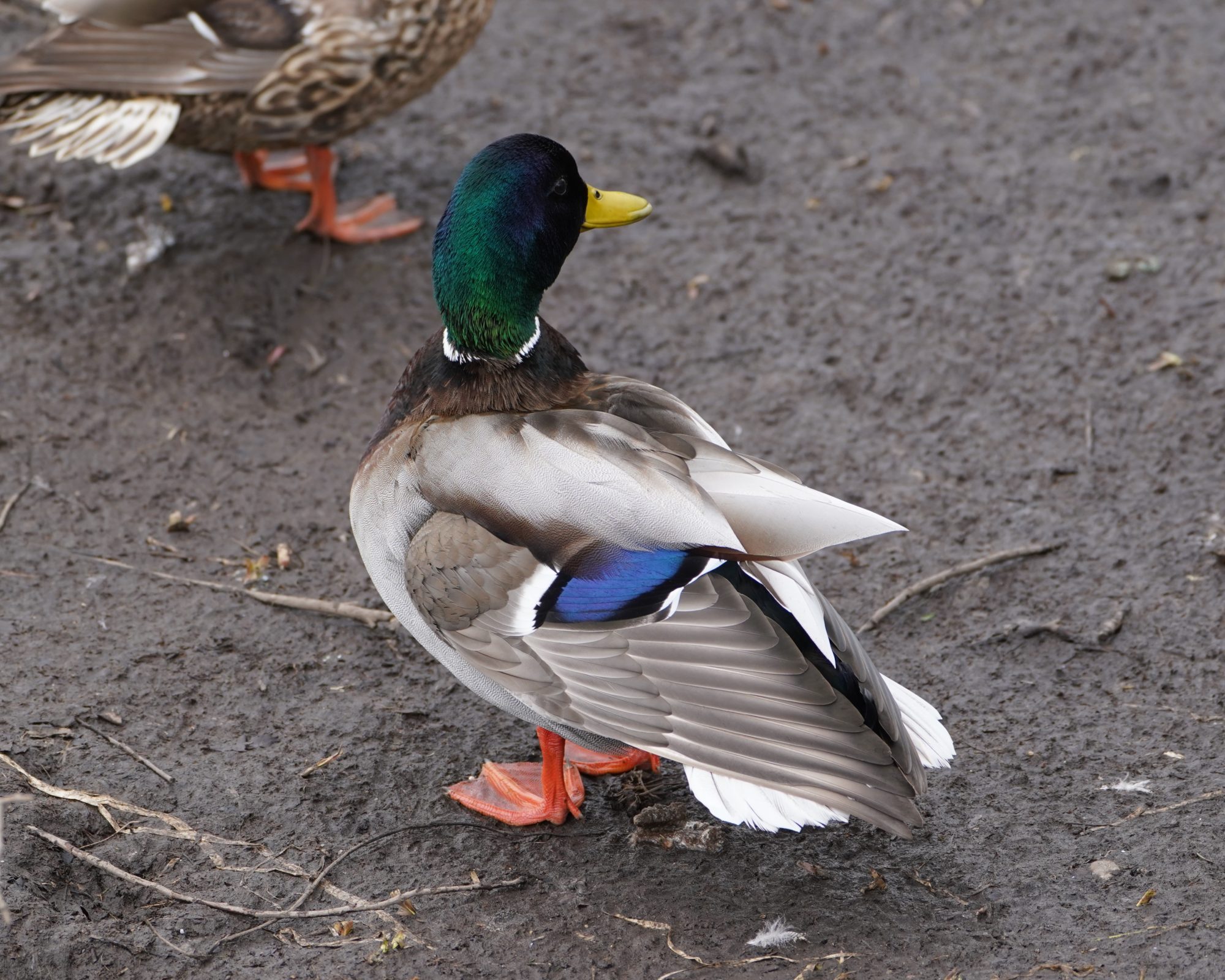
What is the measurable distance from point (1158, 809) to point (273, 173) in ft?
13.3

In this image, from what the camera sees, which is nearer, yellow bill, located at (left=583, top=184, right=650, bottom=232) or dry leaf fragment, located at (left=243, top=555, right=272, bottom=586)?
yellow bill, located at (left=583, top=184, right=650, bottom=232)

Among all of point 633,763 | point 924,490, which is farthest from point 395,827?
point 924,490

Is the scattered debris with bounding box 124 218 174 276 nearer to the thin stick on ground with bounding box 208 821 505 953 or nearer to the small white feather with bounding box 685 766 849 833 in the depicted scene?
the thin stick on ground with bounding box 208 821 505 953

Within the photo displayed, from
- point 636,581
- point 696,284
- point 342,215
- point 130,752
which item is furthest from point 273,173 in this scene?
point 636,581

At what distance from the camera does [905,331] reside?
4898 mm

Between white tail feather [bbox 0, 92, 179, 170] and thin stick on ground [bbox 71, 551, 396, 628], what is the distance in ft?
5.02

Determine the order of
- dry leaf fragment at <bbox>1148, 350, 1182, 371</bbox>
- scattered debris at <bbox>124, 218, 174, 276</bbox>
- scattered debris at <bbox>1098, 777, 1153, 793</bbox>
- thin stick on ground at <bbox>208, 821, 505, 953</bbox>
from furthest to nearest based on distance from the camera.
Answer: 1. scattered debris at <bbox>124, 218, 174, 276</bbox>
2. dry leaf fragment at <bbox>1148, 350, 1182, 371</bbox>
3. scattered debris at <bbox>1098, 777, 1153, 793</bbox>
4. thin stick on ground at <bbox>208, 821, 505, 953</bbox>

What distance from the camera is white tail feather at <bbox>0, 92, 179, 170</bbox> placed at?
4.56 metres

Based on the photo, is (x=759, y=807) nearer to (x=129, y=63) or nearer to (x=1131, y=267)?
(x=1131, y=267)

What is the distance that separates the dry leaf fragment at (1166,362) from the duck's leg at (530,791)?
249 cm

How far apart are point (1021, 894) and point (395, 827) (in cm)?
142

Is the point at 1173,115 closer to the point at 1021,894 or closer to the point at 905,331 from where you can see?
the point at 905,331

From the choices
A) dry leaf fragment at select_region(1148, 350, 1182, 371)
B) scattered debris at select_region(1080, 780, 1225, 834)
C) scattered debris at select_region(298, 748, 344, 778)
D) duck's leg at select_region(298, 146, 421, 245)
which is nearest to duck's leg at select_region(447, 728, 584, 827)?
scattered debris at select_region(298, 748, 344, 778)

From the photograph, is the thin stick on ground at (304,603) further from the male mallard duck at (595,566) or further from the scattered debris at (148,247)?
the scattered debris at (148,247)
